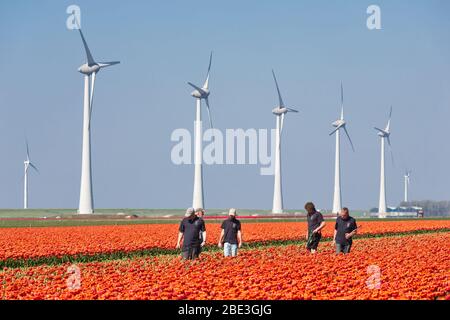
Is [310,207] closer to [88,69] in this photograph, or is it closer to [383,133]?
[88,69]

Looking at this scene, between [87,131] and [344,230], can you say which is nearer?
[344,230]

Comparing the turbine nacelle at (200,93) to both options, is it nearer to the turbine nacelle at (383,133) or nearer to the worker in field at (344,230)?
the turbine nacelle at (383,133)

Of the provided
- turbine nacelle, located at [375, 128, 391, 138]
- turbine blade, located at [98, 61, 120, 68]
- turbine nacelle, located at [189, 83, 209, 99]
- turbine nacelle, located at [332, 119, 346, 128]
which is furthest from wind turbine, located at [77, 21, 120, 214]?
turbine nacelle, located at [375, 128, 391, 138]

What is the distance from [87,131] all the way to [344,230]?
5991cm

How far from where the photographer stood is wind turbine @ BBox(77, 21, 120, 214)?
84812mm

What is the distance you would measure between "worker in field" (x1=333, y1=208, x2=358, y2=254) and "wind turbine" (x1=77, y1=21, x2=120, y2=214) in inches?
2342

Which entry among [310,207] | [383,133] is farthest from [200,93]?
[310,207]

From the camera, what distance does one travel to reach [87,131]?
277 feet

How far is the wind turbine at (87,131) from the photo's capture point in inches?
3339

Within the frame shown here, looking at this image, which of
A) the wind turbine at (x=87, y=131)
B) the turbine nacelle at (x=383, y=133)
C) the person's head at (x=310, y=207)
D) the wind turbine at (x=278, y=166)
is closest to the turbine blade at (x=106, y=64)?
the wind turbine at (x=87, y=131)

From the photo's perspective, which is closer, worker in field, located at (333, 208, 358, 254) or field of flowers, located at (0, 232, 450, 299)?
field of flowers, located at (0, 232, 450, 299)

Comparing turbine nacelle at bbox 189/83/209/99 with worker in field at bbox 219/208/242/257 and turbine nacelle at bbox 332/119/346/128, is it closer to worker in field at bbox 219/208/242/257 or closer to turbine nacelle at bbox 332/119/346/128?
turbine nacelle at bbox 332/119/346/128

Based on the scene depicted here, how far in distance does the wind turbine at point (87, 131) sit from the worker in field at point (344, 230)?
59.5 meters
